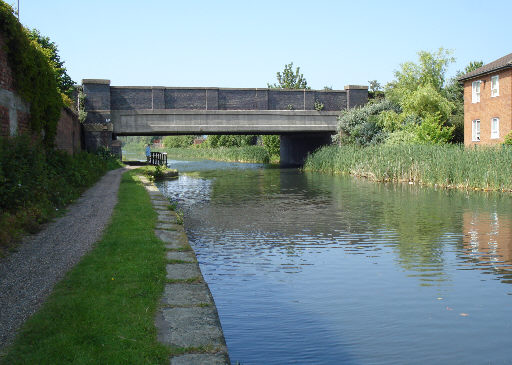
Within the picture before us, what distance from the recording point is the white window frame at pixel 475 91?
3533 centimetres

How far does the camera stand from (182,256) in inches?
344

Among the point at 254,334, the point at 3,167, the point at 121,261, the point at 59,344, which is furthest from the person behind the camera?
the point at 3,167

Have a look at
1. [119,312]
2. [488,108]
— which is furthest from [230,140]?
[119,312]

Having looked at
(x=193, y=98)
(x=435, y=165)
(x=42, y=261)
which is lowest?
(x=42, y=261)

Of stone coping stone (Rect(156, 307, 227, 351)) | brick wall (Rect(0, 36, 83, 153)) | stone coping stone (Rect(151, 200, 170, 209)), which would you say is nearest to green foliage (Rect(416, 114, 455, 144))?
stone coping stone (Rect(151, 200, 170, 209))

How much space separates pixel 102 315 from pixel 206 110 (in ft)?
108

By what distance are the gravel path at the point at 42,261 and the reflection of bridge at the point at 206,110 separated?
76.9 feet

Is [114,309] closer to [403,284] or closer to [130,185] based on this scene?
[403,284]

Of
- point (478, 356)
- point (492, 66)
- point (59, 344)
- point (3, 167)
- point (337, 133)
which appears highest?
point (492, 66)

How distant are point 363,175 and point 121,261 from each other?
26.2 metres

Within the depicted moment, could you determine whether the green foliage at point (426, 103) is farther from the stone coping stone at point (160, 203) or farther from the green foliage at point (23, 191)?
the green foliage at point (23, 191)

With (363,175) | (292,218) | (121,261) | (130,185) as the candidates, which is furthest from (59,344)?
(363,175)

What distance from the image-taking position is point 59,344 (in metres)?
4.87

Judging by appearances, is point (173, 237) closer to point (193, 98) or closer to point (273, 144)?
point (193, 98)
